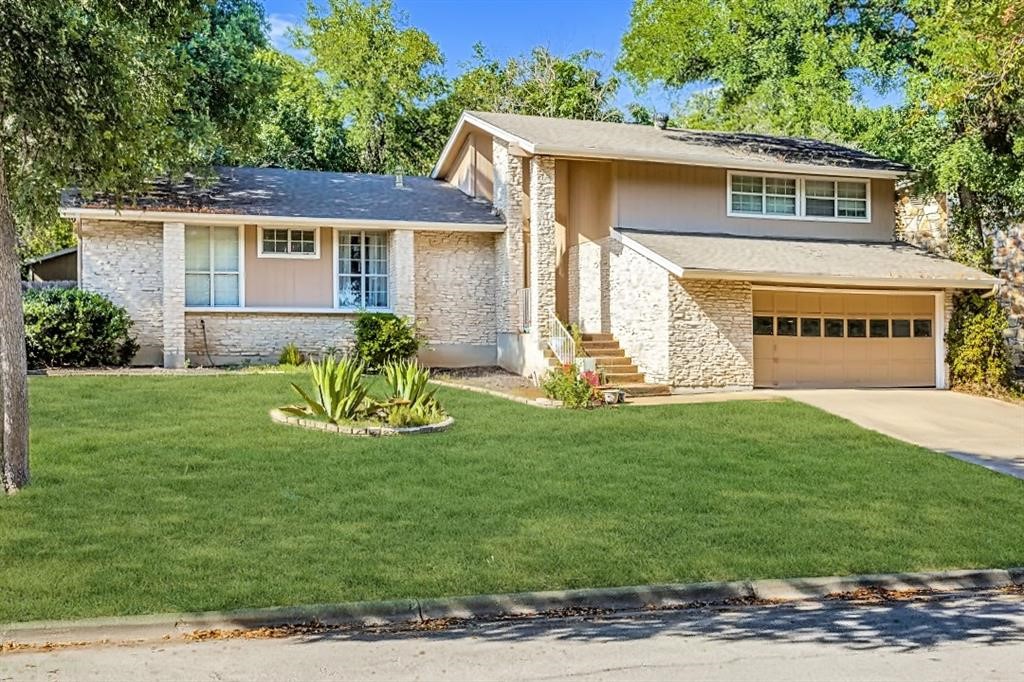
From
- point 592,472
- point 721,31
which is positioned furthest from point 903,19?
point 592,472

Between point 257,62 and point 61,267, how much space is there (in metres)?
8.05

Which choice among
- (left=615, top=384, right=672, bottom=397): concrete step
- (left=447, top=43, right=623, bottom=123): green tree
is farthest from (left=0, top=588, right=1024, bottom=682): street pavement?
(left=447, top=43, right=623, bottom=123): green tree

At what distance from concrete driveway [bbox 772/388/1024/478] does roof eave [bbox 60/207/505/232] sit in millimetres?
8274

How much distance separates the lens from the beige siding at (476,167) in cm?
2494

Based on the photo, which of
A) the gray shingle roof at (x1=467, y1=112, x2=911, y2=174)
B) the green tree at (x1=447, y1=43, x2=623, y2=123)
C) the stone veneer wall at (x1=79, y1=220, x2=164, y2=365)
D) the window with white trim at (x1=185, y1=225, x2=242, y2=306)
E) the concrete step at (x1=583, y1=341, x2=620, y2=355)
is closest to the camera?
the stone veneer wall at (x1=79, y1=220, x2=164, y2=365)

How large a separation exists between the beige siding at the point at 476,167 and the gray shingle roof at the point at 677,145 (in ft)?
3.47

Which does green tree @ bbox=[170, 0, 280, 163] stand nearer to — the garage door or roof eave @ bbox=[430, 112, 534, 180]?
roof eave @ bbox=[430, 112, 534, 180]

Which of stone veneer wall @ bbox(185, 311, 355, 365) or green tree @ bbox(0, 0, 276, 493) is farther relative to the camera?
stone veneer wall @ bbox(185, 311, 355, 365)

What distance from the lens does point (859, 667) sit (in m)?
5.90

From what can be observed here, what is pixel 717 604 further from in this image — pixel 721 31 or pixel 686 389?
pixel 721 31

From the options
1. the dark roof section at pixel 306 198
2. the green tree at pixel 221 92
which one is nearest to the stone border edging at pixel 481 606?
the dark roof section at pixel 306 198

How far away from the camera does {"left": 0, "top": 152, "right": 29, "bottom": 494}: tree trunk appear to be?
10.1 m

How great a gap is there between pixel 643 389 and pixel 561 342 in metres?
2.11

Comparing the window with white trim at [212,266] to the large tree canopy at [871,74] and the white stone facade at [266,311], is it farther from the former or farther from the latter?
the large tree canopy at [871,74]
